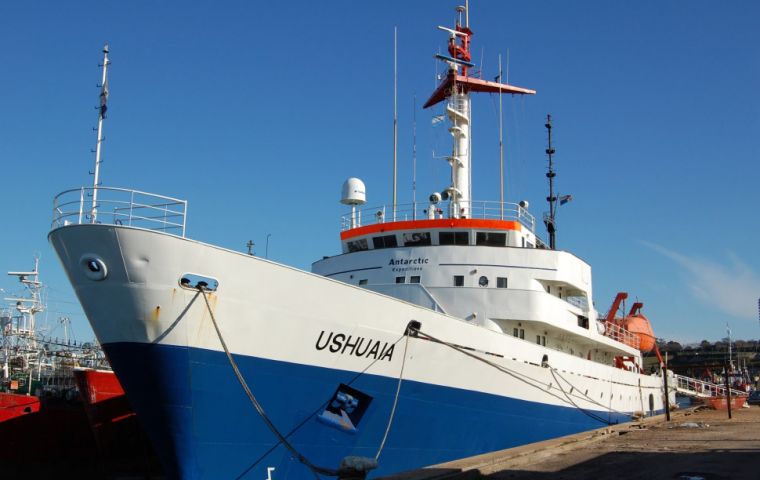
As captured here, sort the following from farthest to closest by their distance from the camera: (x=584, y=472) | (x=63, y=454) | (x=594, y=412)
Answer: (x=594, y=412), (x=63, y=454), (x=584, y=472)

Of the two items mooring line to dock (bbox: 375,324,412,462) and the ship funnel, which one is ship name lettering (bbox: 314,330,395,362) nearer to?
mooring line to dock (bbox: 375,324,412,462)

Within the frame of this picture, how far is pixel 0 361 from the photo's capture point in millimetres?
32062

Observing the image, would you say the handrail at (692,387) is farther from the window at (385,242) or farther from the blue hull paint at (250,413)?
the blue hull paint at (250,413)

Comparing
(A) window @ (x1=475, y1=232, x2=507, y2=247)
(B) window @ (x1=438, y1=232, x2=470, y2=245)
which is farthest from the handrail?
(B) window @ (x1=438, y1=232, x2=470, y2=245)

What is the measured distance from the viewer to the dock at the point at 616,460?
453 inches

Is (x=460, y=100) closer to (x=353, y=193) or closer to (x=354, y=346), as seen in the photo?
(x=353, y=193)

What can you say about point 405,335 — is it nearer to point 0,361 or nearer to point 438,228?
point 438,228

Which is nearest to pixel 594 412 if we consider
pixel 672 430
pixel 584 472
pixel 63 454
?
pixel 672 430

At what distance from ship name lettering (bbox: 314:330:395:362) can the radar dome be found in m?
7.08

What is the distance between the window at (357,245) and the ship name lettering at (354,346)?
6801 mm

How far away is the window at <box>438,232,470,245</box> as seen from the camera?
17.9 meters

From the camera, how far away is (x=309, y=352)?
11.0 m

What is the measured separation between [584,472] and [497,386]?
2.76 meters

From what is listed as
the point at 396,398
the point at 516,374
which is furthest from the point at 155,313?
the point at 516,374
